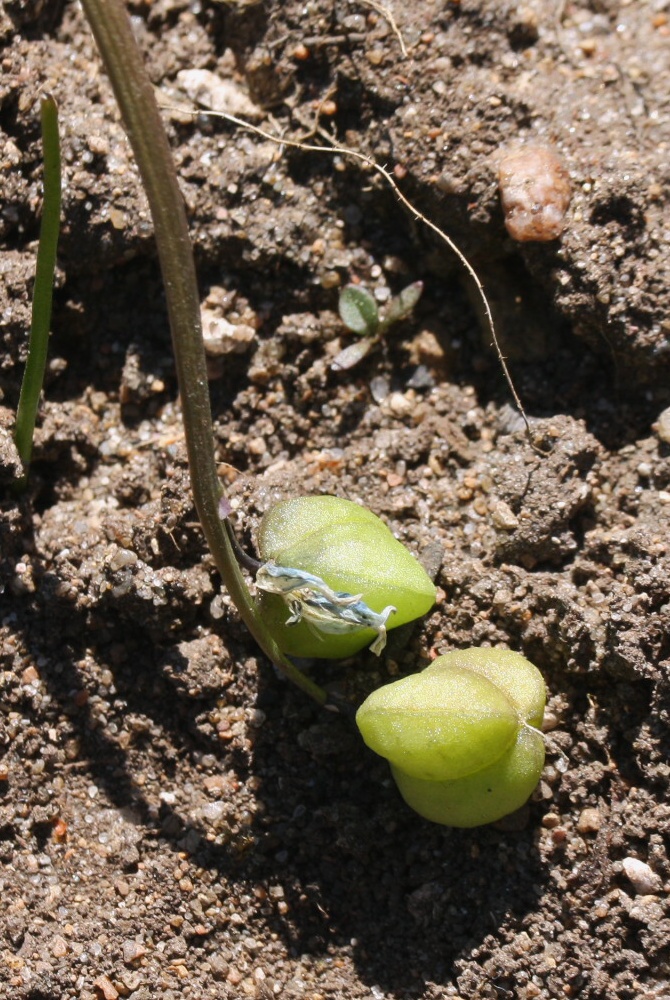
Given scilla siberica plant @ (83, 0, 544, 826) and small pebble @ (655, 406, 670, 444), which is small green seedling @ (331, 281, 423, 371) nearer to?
scilla siberica plant @ (83, 0, 544, 826)

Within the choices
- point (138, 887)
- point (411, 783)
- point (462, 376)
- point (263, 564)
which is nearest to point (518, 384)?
point (462, 376)

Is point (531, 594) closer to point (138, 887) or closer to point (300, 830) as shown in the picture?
point (300, 830)

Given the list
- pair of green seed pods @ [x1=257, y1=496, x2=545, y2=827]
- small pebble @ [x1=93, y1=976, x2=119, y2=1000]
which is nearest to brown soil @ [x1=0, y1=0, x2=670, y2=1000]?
small pebble @ [x1=93, y1=976, x2=119, y2=1000]

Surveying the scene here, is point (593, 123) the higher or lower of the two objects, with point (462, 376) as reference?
higher

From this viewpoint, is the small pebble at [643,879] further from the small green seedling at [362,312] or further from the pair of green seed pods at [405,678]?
the small green seedling at [362,312]

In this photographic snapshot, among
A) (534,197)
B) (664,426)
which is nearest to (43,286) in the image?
(534,197)

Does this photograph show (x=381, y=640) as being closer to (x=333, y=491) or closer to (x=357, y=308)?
(x=333, y=491)

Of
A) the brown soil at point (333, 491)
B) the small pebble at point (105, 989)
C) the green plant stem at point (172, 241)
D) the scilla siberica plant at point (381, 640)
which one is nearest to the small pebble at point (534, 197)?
the brown soil at point (333, 491)
